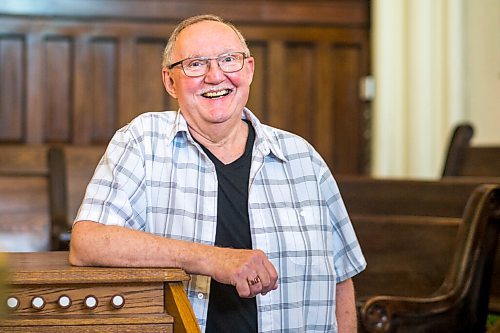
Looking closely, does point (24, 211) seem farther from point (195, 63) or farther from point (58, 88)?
point (195, 63)

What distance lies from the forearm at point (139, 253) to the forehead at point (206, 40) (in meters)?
0.55

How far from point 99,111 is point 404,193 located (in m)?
2.33

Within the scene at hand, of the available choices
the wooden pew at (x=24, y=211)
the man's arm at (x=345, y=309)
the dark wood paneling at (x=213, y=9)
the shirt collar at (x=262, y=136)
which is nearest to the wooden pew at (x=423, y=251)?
the man's arm at (x=345, y=309)

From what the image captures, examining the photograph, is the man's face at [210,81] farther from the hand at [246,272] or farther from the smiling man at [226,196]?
the hand at [246,272]

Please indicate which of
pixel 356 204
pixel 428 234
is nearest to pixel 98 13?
pixel 356 204

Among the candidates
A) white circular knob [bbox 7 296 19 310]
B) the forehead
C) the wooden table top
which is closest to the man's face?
the forehead

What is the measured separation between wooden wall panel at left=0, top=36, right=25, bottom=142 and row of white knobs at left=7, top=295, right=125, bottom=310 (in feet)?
12.8

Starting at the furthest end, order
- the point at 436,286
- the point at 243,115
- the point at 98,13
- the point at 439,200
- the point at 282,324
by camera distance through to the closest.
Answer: the point at 98,13 → the point at 439,200 → the point at 436,286 → the point at 243,115 → the point at 282,324

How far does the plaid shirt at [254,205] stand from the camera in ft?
7.80

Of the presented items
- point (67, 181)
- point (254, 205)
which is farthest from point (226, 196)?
point (67, 181)

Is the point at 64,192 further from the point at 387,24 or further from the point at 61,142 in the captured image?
the point at 387,24

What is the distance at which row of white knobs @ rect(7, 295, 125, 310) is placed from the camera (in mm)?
2012

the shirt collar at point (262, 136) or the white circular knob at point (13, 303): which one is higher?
the shirt collar at point (262, 136)

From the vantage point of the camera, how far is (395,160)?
19.7ft
